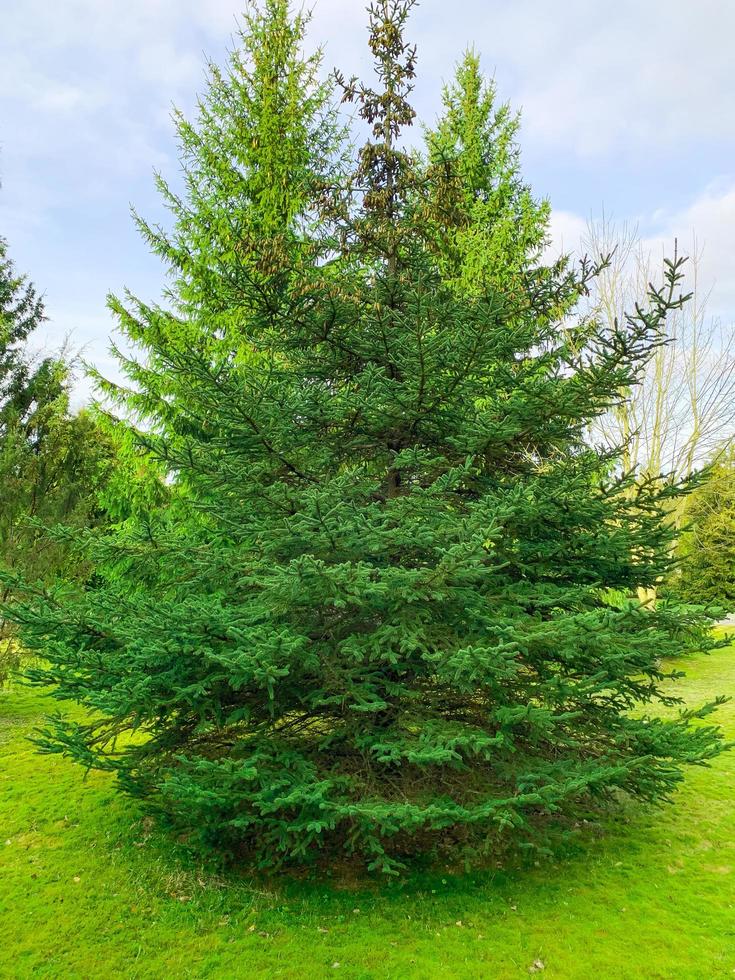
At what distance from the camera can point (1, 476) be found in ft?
26.2

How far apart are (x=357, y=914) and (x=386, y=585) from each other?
8.94ft

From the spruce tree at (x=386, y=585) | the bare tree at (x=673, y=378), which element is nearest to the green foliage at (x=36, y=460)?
the spruce tree at (x=386, y=585)

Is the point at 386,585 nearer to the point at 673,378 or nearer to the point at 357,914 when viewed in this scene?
the point at 357,914

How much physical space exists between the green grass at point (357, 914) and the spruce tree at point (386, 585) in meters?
0.39

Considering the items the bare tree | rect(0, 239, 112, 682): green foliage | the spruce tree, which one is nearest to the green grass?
the spruce tree

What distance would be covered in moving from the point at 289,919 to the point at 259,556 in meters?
2.67

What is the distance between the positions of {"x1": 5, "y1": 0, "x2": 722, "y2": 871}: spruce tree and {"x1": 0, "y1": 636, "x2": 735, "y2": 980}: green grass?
1.28 feet

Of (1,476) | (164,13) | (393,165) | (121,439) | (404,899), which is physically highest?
(164,13)

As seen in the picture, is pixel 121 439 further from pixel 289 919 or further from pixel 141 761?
pixel 289 919

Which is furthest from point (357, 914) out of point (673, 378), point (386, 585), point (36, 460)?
point (673, 378)

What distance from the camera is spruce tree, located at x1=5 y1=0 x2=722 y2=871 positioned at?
3686mm

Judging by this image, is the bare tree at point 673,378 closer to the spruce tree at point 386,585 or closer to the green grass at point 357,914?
the spruce tree at point 386,585

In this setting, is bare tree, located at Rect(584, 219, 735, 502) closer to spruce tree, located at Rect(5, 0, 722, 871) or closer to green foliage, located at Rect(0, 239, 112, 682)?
spruce tree, located at Rect(5, 0, 722, 871)

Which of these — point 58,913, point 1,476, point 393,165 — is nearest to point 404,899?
point 58,913
